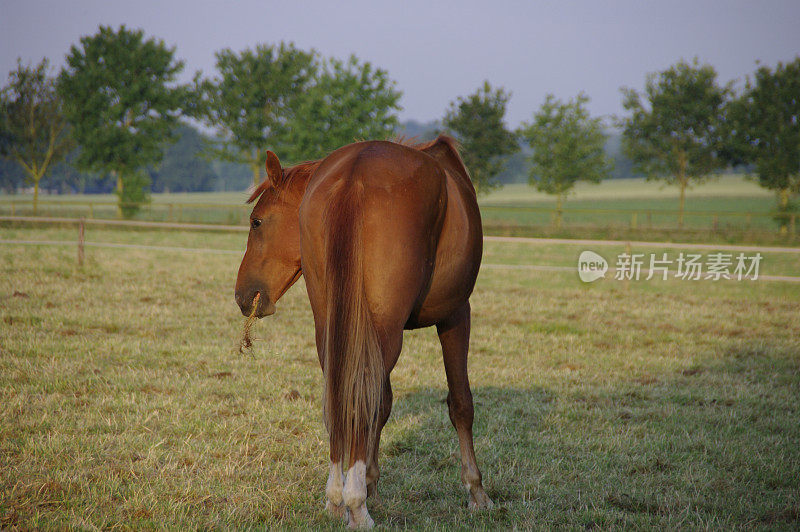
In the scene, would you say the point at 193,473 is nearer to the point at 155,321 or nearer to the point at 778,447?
the point at 778,447

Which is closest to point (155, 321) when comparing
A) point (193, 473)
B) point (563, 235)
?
point (193, 473)

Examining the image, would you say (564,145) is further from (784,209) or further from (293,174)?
(293,174)

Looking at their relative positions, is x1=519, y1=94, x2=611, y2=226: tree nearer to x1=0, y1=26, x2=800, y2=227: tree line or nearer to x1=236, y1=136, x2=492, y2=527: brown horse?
x1=0, y1=26, x2=800, y2=227: tree line

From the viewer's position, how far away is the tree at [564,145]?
32.3m

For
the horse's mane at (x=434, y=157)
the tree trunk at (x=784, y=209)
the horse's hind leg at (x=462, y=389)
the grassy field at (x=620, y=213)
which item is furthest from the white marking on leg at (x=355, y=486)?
the tree trunk at (x=784, y=209)

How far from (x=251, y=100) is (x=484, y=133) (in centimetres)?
1455

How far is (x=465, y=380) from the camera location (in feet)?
10.4

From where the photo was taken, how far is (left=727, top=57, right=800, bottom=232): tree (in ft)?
96.6

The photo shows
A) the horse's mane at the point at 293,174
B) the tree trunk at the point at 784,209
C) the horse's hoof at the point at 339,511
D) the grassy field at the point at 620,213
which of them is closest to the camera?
the horse's hoof at the point at 339,511

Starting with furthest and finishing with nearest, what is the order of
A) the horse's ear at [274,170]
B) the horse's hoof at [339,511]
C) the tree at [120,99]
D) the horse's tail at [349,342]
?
the tree at [120,99] < the horse's ear at [274,170] < the horse's hoof at [339,511] < the horse's tail at [349,342]

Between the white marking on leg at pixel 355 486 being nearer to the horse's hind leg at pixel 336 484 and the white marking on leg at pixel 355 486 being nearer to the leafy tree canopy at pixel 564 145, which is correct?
the horse's hind leg at pixel 336 484

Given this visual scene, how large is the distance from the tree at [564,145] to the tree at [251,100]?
14787 millimetres

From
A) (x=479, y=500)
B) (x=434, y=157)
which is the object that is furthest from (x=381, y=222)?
(x=479, y=500)

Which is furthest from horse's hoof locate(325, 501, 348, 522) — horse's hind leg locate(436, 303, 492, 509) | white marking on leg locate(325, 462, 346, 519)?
horse's hind leg locate(436, 303, 492, 509)
